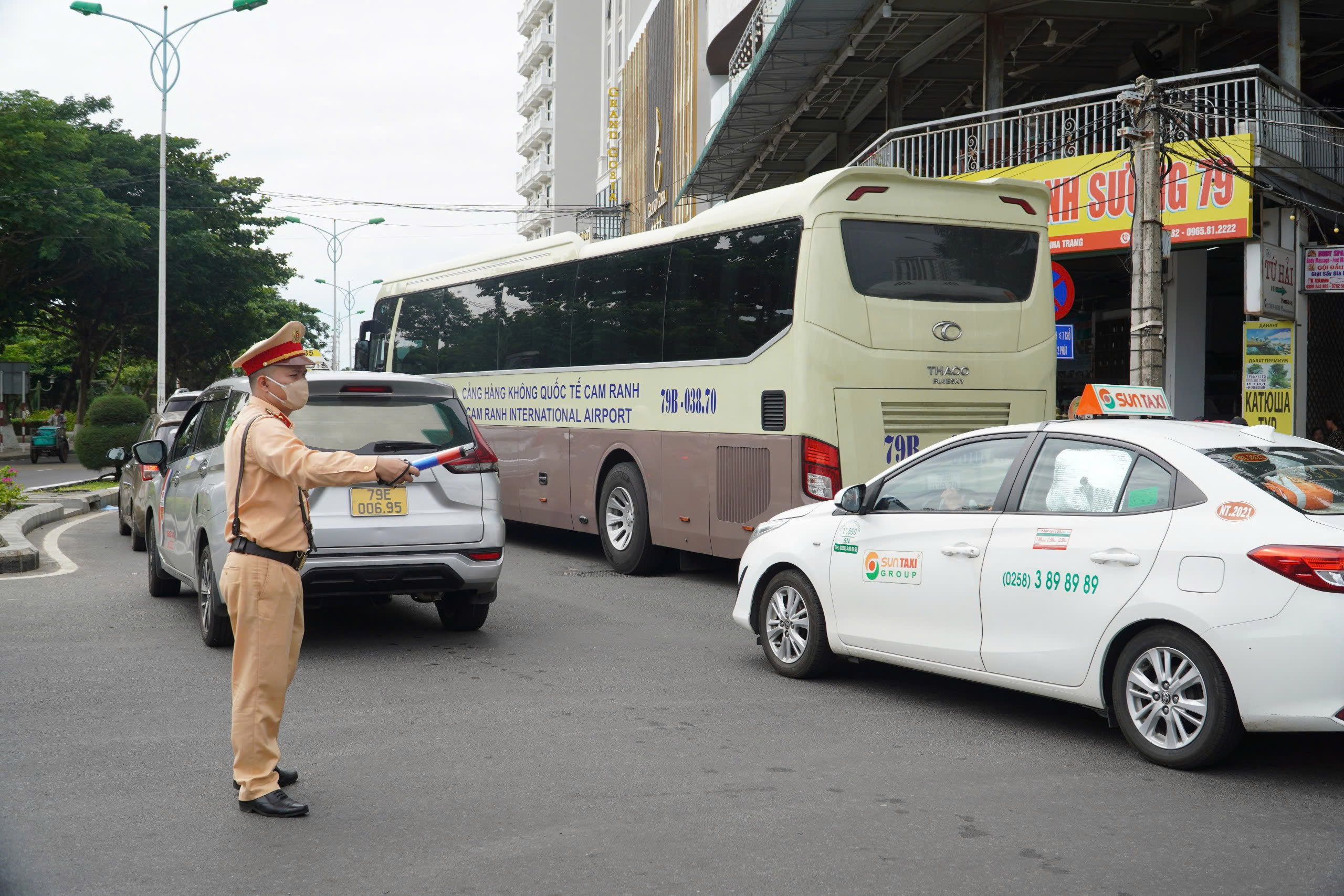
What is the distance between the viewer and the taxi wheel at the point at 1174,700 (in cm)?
529

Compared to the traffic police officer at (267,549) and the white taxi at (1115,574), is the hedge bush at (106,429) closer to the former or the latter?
the white taxi at (1115,574)

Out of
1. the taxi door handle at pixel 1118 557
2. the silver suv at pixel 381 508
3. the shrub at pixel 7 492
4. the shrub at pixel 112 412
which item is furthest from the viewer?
the shrub at pixel 112 412

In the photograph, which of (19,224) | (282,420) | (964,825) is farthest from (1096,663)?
(19,224)

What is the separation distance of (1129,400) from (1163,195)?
935 cm

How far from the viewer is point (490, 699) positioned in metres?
6.83

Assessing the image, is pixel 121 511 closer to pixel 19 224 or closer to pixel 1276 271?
pixel 1276 271

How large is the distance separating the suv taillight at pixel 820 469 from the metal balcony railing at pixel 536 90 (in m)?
76.9

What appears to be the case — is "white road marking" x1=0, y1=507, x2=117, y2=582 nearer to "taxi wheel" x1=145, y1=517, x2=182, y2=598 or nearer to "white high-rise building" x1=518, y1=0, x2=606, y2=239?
"taxi wheel" x1=145, y1=517, x2=182, y2=598

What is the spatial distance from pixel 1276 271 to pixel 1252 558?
491 inches

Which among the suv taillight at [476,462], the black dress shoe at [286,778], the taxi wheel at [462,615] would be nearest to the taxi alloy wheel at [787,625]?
the suv taillight at [476,462]

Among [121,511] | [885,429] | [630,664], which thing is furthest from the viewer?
[121,511]

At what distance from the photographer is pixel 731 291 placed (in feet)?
36.9

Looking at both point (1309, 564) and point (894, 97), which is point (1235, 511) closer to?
point (1309, 564)

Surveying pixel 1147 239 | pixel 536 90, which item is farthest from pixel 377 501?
pixel 536 90
